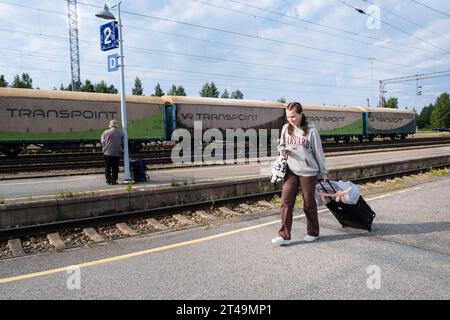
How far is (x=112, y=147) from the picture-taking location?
370 inches

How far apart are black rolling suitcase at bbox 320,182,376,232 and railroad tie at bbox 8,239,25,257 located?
433 cm

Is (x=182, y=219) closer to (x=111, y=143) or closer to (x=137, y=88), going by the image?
(x=111, y=143)

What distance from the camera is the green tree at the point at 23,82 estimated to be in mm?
64925

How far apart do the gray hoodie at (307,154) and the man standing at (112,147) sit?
242 inches

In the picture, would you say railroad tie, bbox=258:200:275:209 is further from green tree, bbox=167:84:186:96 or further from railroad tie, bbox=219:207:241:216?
green tree, bbox=167:84:186:96

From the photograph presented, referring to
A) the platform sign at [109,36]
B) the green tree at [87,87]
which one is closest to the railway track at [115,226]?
the platform sign at [109,36]

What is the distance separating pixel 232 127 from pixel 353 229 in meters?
20.3

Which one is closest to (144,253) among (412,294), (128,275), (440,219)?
(128,275)

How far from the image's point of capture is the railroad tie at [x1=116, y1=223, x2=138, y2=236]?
5.59 m

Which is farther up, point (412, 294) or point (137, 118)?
point (137, 118)

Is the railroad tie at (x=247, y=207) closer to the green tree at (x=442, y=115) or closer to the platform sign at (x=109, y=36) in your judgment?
the platform sign at (x=109, y=36)

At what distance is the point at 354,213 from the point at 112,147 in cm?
658

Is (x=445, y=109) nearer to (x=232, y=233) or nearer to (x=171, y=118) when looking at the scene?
(x=171, y=118)

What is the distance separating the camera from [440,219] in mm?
5855
